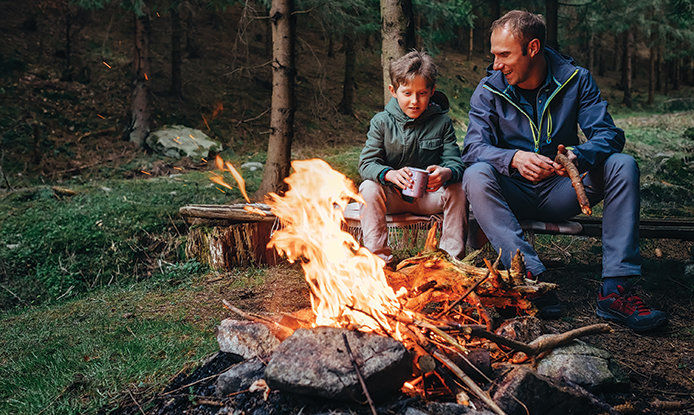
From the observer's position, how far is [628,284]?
3.01m

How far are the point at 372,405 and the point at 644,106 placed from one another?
97.6 feet

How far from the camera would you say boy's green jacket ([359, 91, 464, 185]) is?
3.82 meters

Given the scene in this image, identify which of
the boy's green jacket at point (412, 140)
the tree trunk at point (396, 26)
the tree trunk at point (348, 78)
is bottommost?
the boy's green jacket at point (412, 140)

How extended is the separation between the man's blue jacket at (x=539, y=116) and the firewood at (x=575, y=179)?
1.19ft

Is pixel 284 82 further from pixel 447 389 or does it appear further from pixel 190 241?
pixel 447 389

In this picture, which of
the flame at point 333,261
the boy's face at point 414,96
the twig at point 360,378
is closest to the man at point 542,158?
the boy's face at point 414,96

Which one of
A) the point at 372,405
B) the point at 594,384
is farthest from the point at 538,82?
the point at 372,405

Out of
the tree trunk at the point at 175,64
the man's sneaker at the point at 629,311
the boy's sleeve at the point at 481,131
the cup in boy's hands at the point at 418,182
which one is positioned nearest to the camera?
the man's sneaker at the point at 629,311

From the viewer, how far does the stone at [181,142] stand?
10445 millimetres

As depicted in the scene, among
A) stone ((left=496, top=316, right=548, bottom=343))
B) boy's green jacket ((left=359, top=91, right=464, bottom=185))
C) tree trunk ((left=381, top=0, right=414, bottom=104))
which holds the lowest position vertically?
stone ((left=496, top=316, right=548, bottom=343))

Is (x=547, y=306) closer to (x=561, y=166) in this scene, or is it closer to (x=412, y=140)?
(x=561, y=166)

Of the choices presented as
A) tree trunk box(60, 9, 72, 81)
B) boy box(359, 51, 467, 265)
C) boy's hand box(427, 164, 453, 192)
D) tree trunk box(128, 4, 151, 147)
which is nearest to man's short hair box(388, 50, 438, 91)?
boy box(359, 51, 467, 265)

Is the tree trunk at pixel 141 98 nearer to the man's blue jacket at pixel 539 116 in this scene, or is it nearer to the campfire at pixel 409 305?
the campfire at pixel 409 305

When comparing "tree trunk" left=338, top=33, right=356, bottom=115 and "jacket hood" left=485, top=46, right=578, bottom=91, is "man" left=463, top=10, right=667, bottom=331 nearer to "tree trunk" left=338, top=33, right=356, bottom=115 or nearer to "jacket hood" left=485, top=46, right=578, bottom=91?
"jacket hood" left=485, top=46, right=578, bottom=91
